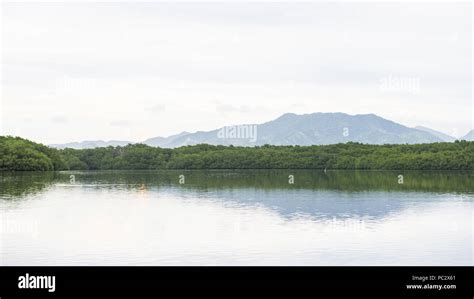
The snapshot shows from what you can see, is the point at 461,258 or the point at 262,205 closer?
the point at 461,258

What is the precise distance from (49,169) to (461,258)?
113 m

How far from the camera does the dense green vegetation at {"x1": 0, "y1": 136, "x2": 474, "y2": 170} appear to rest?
5576 inches

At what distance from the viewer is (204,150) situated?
18400 centimetres

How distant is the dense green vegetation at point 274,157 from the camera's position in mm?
141625

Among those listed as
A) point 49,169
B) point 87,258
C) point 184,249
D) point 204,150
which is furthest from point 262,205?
point 204,150

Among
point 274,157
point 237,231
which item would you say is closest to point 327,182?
point 237,231

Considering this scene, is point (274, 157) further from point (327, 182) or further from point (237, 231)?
point (237, 231)

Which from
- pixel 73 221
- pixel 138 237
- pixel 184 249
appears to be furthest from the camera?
pixel 73 221

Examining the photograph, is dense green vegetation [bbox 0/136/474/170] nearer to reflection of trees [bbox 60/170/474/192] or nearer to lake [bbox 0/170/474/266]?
reflection of trees [bbox 60/170/474/192]

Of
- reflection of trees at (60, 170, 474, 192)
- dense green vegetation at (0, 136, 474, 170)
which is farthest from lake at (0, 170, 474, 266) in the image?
dense green vegetation at (0, 136, 474, 170)

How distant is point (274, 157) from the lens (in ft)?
541
